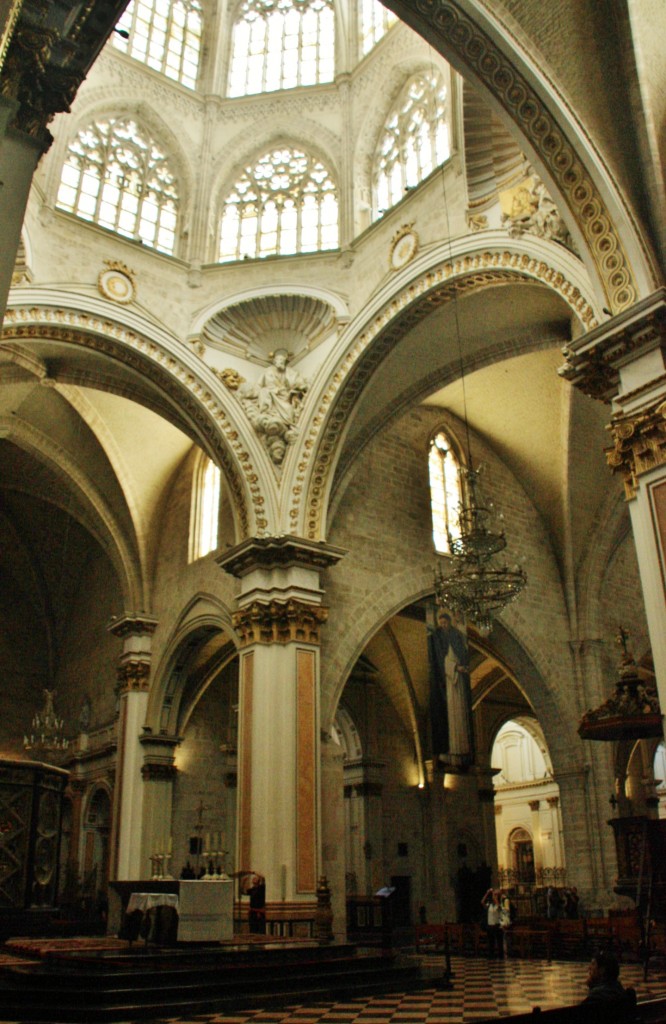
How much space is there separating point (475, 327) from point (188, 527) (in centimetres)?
719

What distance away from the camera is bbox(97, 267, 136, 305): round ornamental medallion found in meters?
14.4

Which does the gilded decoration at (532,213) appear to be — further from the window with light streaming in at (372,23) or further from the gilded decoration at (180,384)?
the window with light streaming in at (372,23)

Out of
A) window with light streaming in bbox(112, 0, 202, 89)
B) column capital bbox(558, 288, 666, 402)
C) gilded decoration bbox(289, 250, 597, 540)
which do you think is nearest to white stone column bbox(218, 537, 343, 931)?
gilded decoration bbox(289, 250, 597, 540)

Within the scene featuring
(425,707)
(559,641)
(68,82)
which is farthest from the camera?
(425,707)

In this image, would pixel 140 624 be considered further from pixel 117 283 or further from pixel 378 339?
pixel 378 339

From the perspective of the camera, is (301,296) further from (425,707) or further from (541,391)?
(425,707)

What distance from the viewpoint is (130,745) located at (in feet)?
59.6

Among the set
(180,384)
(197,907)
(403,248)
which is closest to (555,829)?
(180,384)

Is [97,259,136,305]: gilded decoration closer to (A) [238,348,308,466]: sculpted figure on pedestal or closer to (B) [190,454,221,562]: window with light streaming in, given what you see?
(A) [238,348,308,466]: sculpted figure on pedestal

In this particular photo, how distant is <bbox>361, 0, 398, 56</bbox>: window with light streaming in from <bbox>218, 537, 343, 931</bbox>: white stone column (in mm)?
9241

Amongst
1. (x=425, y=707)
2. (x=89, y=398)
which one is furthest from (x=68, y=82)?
(x=425, y=707)

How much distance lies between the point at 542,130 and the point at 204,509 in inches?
418

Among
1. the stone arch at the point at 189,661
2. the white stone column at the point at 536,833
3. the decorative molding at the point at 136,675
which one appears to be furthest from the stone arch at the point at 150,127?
the white stone column at the point at 536,833

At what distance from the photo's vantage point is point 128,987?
6.81 m
